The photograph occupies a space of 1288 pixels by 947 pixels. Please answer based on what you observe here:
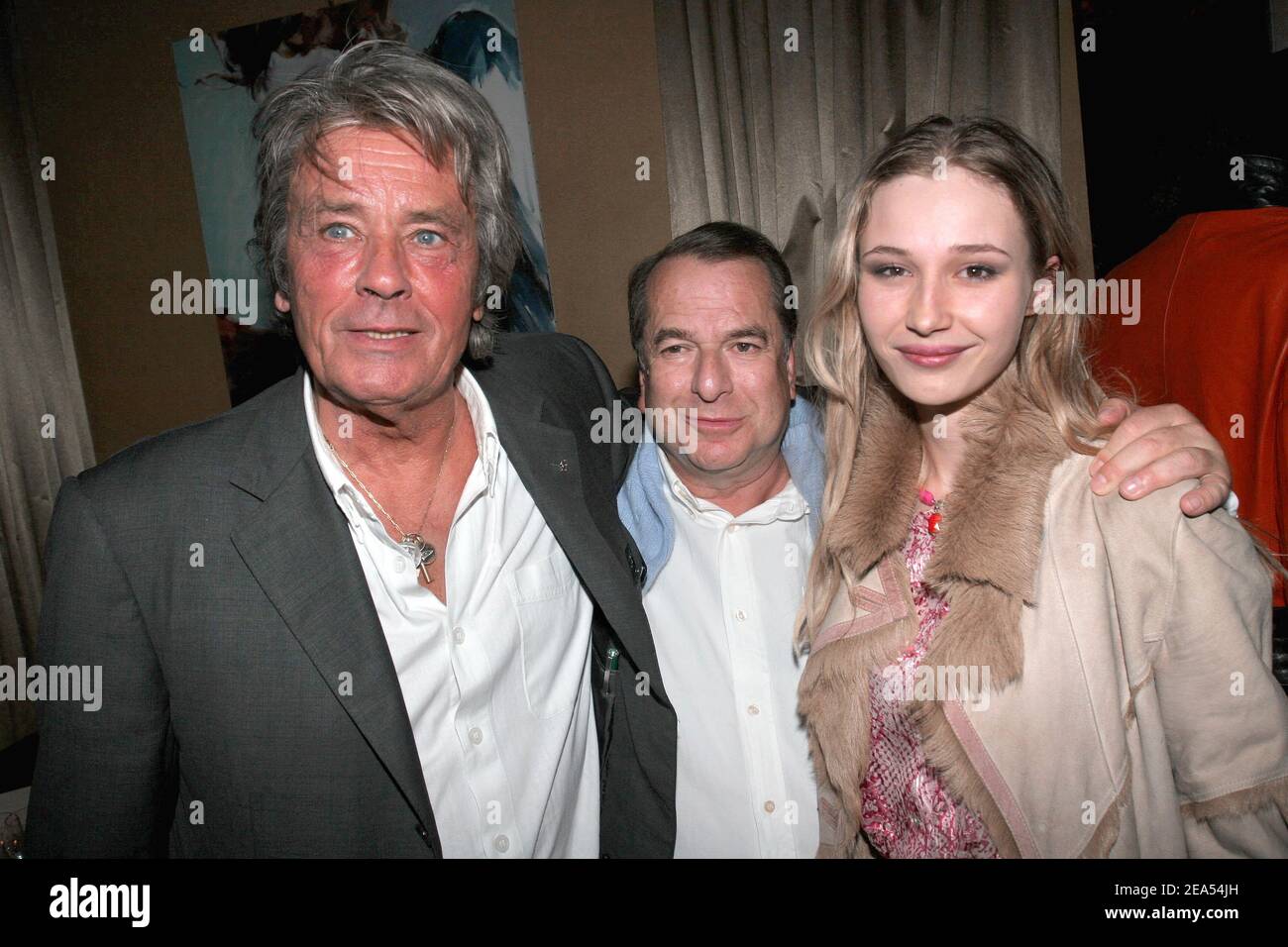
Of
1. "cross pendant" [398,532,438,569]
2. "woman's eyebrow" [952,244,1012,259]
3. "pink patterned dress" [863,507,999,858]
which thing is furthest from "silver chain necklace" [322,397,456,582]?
"woman's eyebrow" [952,244,1012,259]

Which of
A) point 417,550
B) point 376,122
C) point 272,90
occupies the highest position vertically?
point 272,90

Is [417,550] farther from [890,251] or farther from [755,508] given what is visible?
[890,251]

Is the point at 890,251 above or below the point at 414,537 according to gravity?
above

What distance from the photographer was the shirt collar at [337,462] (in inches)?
60.4

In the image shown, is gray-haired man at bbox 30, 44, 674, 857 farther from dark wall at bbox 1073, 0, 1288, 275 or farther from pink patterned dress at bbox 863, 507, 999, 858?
dark wall at bbox 1073, 0, 1288, 275

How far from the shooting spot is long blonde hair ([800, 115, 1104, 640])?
4.53ft

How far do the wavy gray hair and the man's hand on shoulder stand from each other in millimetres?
1243

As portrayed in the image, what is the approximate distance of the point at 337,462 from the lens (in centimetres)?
157

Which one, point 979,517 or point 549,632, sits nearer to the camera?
point 979,517

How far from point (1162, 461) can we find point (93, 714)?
5.86 ft

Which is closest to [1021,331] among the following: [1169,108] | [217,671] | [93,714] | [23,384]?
[217,671]

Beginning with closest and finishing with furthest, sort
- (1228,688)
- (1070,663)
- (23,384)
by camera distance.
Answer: (1228,688) → (1070,663) → (23,384)
